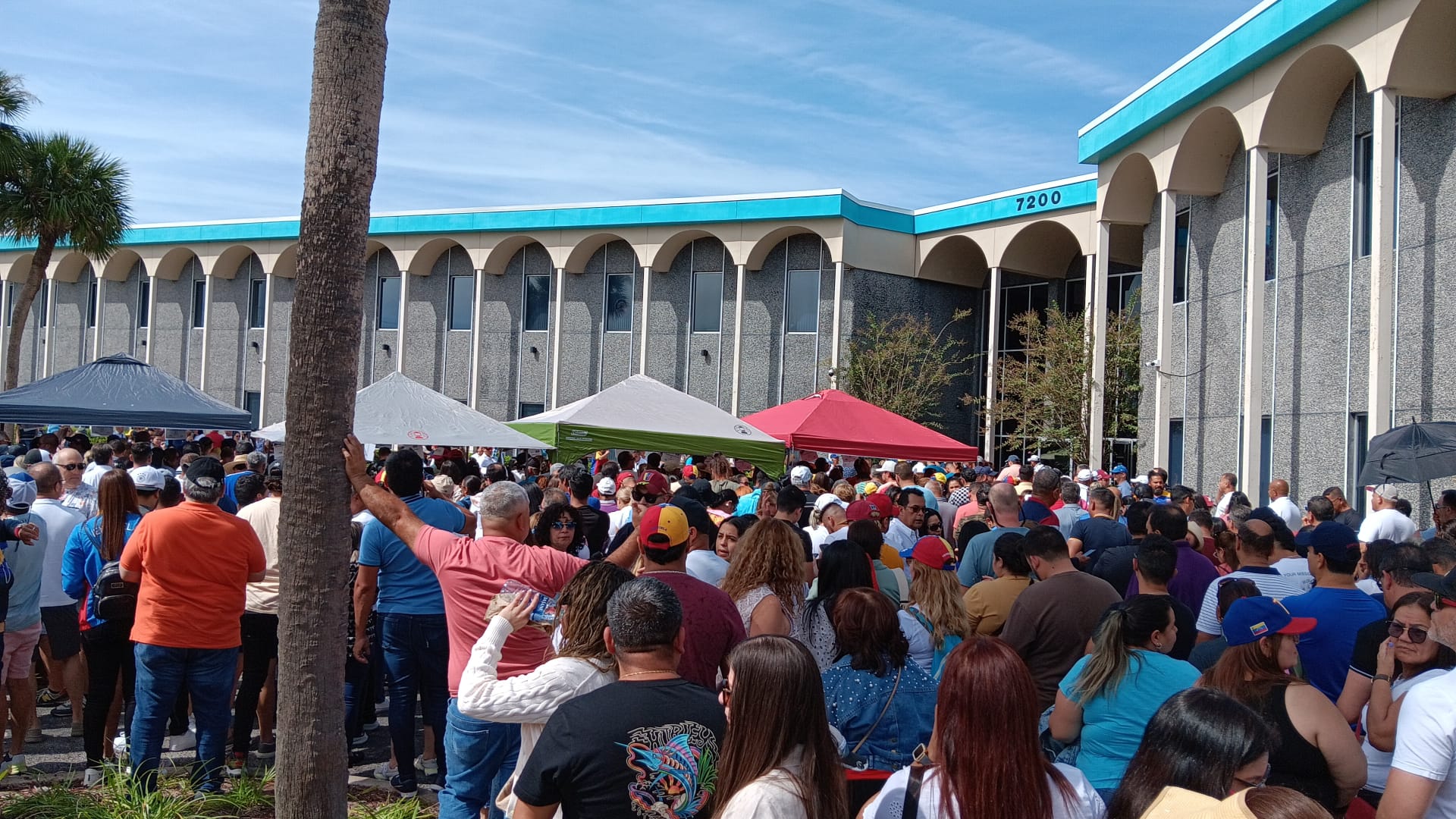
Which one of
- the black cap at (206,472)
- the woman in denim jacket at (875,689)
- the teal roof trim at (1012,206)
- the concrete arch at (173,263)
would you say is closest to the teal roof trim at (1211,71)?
the teal roof trim at (1012,206)

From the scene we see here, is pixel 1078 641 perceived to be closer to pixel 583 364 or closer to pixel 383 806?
pixel 383 806

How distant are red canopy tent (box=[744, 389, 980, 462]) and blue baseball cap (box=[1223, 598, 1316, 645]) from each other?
27.1 feet

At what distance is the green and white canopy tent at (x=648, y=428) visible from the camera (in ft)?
35.6

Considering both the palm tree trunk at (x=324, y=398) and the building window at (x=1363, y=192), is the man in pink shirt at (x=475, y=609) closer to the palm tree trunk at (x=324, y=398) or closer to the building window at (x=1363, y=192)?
the palm tree trunk at (x=324, y=398)

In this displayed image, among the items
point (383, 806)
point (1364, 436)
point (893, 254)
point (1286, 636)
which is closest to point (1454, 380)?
point (1364, 436)

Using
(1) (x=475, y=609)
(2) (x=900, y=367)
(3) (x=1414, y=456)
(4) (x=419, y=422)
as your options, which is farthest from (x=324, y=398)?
(2) (x=900, y=367)

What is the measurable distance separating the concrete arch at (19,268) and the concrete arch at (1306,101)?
4236 centimetres

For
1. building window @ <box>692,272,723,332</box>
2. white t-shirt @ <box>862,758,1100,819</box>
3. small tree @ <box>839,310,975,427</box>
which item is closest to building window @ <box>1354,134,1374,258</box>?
small tree @ <box>839,310,975,427</box>

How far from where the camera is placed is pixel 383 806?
5934mm

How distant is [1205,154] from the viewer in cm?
2097

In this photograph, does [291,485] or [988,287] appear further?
[988,287]

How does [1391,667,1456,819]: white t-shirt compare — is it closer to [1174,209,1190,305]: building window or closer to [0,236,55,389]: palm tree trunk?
[1174,209,1190,305]: building window

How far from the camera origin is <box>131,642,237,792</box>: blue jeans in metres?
6.05

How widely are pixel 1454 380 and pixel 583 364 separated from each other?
923 inches
